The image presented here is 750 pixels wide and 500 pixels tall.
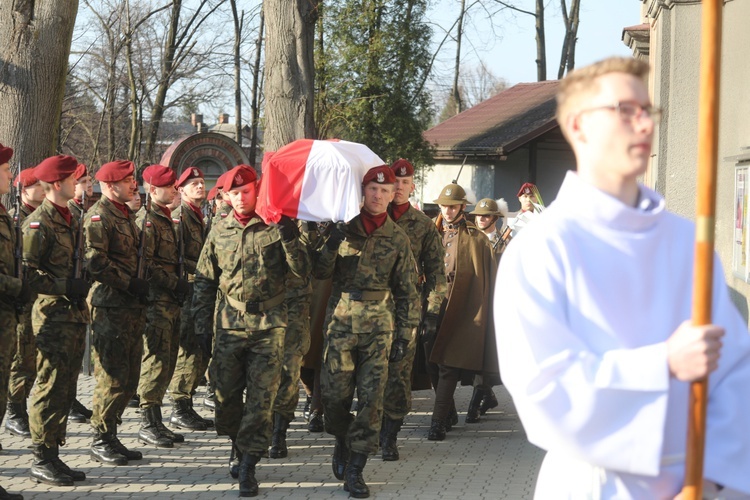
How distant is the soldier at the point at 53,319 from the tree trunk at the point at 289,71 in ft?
16.5

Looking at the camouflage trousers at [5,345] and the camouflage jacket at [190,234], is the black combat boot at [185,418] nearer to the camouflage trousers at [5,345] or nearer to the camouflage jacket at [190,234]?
the camouflage jacket at [190,234]

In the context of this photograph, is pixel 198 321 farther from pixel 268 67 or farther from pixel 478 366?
pixel 268 67

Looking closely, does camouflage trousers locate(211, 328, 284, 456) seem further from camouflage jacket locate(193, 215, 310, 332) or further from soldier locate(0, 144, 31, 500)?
soldier locate(0, 144, 31, 500)

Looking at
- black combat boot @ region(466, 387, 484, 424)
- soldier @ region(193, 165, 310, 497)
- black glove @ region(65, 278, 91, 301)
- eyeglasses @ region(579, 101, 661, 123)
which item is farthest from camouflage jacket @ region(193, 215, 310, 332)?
eyeglasses @ region(579, 101, 661, 123)

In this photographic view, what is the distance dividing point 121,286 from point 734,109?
624cm

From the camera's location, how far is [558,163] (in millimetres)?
27562

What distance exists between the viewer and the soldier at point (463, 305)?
9.09 m

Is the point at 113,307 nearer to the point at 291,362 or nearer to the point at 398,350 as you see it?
the point at 291,362

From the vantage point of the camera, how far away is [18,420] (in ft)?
28.1

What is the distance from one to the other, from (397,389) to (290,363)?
2.80ft

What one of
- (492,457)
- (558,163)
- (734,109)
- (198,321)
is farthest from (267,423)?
(558,163)

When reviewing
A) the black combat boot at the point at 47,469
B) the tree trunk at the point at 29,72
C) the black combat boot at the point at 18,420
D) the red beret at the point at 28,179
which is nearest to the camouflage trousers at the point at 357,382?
the black combat boot at the point at 47,469

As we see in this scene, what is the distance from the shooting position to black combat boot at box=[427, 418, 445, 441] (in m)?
8.86

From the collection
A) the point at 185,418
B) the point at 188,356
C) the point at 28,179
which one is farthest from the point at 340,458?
the point at 28,179
